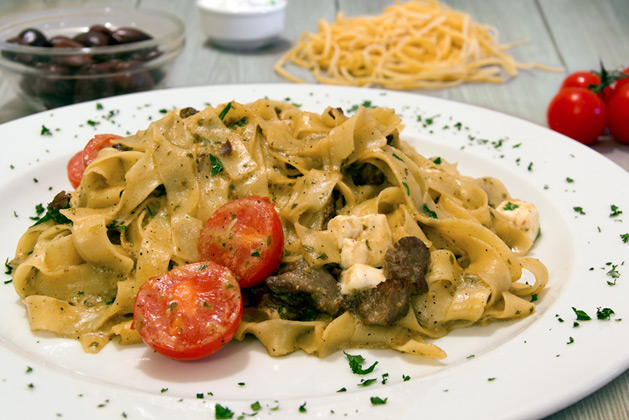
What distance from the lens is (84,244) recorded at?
460 centimetres

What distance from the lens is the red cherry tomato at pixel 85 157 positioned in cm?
546

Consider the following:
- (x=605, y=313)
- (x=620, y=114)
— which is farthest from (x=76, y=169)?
(x=620, y=114)

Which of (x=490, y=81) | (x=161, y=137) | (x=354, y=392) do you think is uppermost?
(x=161, y=137)

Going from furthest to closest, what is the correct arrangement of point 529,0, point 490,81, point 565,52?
point 529,0 → point 565,52 → point 490,81

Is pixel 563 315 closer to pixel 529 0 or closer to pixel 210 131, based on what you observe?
pixel 210 131

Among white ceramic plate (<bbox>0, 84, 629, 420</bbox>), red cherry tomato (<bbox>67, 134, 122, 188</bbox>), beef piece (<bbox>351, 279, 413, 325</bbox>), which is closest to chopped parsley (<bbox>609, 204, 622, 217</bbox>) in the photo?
white ceramic plate (<bbox>0, 84, 629, 420</bbox>)

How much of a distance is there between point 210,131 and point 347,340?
1.94 metres

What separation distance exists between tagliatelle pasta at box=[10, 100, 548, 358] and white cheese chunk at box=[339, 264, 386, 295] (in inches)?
0.9

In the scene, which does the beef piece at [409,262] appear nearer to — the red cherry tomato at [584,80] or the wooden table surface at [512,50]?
the wooden table surface at [512,50]

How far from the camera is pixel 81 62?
744 centimetres

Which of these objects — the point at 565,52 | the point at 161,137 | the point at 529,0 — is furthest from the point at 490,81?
the point at 161,137

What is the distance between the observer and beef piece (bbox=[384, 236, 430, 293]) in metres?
4.31

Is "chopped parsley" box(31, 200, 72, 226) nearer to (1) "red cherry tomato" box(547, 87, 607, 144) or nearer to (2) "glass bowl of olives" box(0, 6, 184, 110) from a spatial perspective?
(2) "glass bowl of olives" box(0, 6, 184, 110)

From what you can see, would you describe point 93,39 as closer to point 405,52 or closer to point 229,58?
point 229,58
